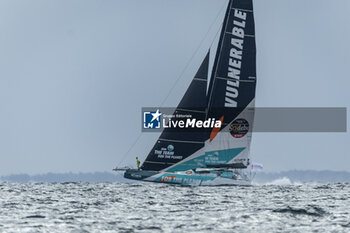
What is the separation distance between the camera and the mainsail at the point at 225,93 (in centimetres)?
5731

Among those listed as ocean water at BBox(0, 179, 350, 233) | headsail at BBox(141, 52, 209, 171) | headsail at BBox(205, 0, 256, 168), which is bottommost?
ocean water at BBox(0, 179, 350, 233)

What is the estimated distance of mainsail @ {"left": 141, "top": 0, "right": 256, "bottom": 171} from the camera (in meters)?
57.3

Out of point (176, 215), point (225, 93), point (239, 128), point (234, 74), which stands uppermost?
point (234, 74)

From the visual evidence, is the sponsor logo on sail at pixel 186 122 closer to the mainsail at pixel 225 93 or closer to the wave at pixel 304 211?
the mainsail at pixel 225 93

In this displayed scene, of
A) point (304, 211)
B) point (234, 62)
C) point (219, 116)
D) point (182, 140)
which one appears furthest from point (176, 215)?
point (234, 62)

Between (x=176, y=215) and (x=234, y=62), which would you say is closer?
(x=176, y=215)

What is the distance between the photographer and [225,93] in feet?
190

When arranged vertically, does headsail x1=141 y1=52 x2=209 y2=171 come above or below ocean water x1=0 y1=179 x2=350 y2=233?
above

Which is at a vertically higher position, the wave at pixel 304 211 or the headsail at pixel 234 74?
the headsail at pixel 234 74

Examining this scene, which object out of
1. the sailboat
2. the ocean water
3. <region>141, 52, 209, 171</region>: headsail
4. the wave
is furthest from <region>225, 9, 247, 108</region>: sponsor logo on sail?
the wave

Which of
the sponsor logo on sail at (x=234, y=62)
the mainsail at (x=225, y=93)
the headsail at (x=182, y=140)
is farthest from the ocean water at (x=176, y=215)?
the sponsor logo on sail at (x=234, y=62)

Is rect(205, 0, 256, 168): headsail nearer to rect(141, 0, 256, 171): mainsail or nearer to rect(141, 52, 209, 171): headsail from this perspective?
rect(141, 0, 256, 171): mainsail

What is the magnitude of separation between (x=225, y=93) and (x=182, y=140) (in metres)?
4.92

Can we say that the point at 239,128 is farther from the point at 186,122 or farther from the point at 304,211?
the point at 304,211
